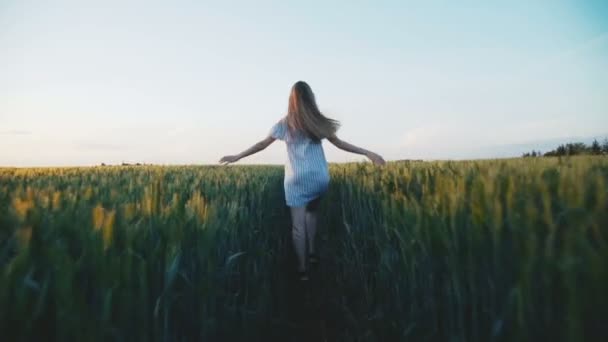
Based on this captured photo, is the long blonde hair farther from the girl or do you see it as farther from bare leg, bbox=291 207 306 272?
bare leg, bbox=291 207 306 272

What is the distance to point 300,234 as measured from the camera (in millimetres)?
4895

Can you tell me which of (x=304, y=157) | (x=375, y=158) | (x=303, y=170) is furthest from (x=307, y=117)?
(x=375, y=158)

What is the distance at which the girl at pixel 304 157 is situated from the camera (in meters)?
4.89

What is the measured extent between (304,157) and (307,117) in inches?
18.9

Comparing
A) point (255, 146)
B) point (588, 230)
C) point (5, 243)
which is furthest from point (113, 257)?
point (255, 146)

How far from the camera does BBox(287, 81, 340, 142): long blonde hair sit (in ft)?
16.0

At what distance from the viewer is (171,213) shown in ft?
6.97

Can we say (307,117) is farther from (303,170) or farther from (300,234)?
(300,234)

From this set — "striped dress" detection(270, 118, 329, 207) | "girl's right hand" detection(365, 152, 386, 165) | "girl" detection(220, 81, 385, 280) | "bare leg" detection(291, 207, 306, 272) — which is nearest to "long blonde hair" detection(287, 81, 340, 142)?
"girl" detection(220, 81, 385, 280)

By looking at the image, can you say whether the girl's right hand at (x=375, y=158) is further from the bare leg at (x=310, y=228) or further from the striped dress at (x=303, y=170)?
the bare leg at (x=310, y=228)

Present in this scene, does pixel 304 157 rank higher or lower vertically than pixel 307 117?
lower

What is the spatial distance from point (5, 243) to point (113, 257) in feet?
1.38

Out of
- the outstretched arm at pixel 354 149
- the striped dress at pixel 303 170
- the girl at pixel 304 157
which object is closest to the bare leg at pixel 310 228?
the girl at pixel 304 157

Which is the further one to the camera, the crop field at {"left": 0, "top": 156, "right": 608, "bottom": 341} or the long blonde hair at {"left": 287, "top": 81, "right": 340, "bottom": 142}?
the long blonde hair at {"left": 287, "top": 81, "right": 340, "bottom": 142}
